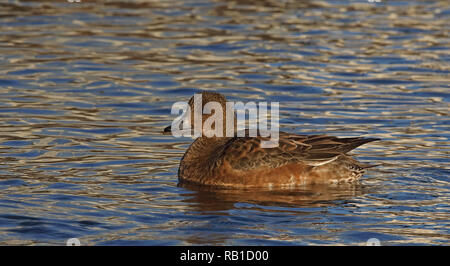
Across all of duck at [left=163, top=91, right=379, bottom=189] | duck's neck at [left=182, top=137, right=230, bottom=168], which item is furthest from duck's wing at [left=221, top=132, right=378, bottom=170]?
duck's neck at [left=182, top=137, right=230, bottom=168]

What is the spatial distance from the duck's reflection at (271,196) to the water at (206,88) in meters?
0.03

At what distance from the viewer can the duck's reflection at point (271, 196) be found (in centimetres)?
872

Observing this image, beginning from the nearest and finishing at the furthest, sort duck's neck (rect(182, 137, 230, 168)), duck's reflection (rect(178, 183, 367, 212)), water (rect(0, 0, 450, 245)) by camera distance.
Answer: water (rect(0, 0, 450, 245))
duck's reflection (rect(178, 183, 367, 212))
duck's neck (rect(182, 137, 230, 168))

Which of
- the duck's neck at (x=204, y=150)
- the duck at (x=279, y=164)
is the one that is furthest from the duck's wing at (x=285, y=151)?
the duck's neck at (x=204, y=150)

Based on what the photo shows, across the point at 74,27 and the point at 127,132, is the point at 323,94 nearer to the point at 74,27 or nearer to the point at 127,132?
the point at 127,132

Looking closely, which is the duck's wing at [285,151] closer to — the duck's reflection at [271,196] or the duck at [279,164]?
the duck at [279,164]

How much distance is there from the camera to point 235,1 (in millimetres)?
18938

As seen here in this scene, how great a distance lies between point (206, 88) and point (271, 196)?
461cm

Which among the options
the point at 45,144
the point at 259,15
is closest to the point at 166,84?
the point at 45,144

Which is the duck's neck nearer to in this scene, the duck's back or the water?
the duck's back

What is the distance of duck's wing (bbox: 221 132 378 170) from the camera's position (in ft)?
30.6

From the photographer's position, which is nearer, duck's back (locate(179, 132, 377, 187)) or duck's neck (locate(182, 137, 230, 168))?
duck's back (locate(179, 132, 377, 187))

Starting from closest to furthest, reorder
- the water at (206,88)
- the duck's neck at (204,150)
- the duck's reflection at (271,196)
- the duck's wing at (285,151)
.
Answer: the water at (206,88)
the duck's reflection at (271,196)
the duck's wing at (285,151)
the duck's neck at (204,150)
